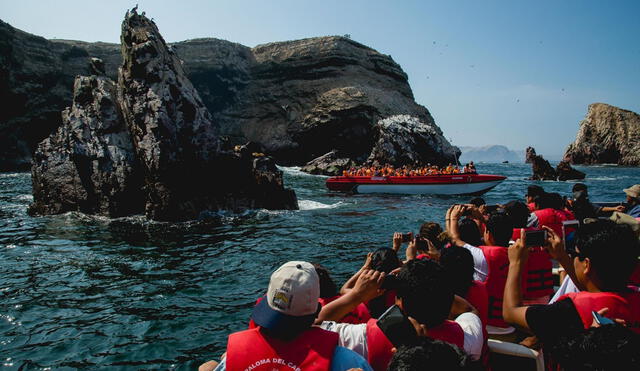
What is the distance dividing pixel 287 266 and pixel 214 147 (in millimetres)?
18414

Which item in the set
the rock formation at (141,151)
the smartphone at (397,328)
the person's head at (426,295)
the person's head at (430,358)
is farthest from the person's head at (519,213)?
the rock formation at (141,151)

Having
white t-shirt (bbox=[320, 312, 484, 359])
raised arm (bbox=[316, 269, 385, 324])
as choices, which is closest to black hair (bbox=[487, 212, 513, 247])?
white t-shirt (bbox=[320, 312, 484, 359])

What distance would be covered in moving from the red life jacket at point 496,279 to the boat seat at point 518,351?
4.13 feet

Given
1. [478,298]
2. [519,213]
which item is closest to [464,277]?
[478,298]

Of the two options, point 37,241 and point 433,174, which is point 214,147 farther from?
point 433,174

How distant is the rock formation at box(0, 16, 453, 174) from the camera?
2180 inches

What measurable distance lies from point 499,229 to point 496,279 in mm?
728

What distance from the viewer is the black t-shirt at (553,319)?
2.69 metres

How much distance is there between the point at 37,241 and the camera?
14.0 meters

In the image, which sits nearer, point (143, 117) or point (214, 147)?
point (143, 117)

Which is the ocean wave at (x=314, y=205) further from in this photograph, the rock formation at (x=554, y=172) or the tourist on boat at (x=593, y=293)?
the rock formation at (x=554, y=172)

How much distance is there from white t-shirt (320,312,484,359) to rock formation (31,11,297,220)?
53.6 ft

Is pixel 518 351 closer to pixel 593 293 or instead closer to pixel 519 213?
pixel 593 293

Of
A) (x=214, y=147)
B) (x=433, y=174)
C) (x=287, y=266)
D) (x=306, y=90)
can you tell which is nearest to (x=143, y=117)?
(x=214, y=147)
